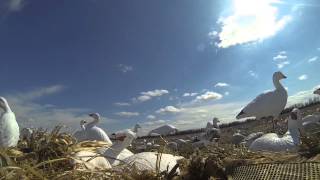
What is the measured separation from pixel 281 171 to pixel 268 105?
71.2ft

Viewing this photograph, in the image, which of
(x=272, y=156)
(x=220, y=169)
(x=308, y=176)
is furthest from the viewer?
(x=272, y=156)

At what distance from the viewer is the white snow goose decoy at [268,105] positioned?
75.6 ft

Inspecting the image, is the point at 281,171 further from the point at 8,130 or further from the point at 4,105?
the point at 4,105

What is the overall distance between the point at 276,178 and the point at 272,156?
0.84 meters

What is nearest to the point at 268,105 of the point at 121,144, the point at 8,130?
the point at 8,130

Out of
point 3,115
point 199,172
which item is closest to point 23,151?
point 199,172

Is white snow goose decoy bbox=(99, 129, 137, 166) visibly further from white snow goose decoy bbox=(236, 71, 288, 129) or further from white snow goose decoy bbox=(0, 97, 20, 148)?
white snow goose decoy bbox=(236, 71, 288, 129)

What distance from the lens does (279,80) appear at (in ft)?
87.1

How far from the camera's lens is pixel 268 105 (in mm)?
23438

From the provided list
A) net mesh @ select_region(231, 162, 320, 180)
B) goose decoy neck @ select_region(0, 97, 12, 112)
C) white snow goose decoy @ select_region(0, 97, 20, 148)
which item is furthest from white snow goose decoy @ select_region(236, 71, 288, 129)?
net mesh @ select_region(231, 162, 320, 180)

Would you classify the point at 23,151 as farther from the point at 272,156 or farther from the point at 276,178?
the point at 276,178

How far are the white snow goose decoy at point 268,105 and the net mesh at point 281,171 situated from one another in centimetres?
2082

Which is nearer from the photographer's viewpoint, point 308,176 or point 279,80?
point 308,176

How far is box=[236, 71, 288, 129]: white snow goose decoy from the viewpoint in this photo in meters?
23.0
